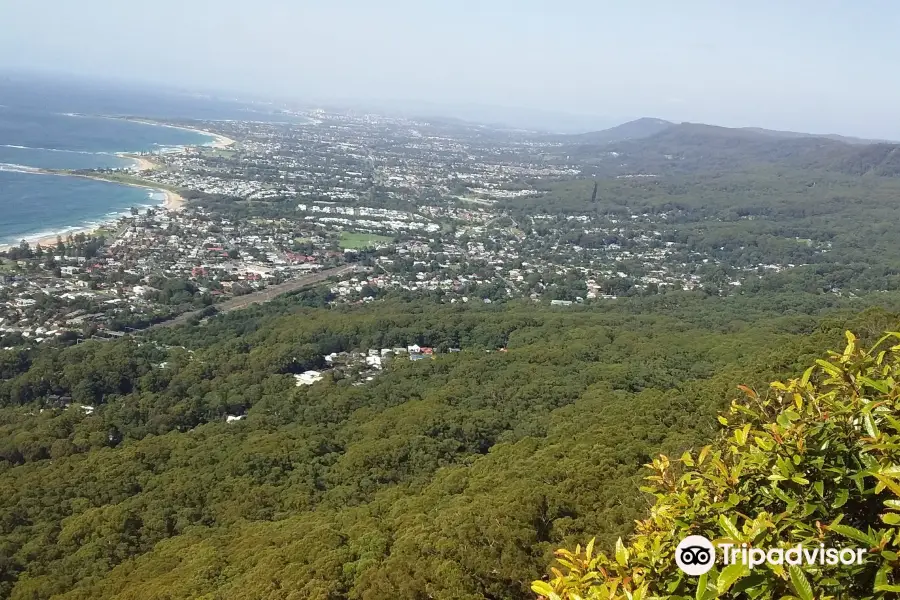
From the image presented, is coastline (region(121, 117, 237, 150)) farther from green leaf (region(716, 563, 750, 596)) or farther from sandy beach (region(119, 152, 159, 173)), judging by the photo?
green leaf (region(716, 563, 750, 596))

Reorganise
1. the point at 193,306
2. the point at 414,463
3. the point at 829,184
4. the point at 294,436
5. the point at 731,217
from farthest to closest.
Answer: the point at 829,184 → the point at 731,217 → the point at 193,306 → the point at 294,436 → the point at 414,463

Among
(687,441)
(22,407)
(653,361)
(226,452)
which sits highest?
(687,441)

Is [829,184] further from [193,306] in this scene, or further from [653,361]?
[193,306]

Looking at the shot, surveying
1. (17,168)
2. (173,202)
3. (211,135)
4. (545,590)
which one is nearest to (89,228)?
(173,202)

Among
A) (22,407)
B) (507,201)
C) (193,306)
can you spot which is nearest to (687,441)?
(22,407)

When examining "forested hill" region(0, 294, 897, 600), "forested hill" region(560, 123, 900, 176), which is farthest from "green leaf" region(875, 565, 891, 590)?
"forested hill" region(560, 123, 900, 176)

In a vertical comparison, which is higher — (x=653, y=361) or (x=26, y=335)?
(x=653, y=361)

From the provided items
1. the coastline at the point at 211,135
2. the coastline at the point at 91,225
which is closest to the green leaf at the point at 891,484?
the coastline at the point at 91,225
